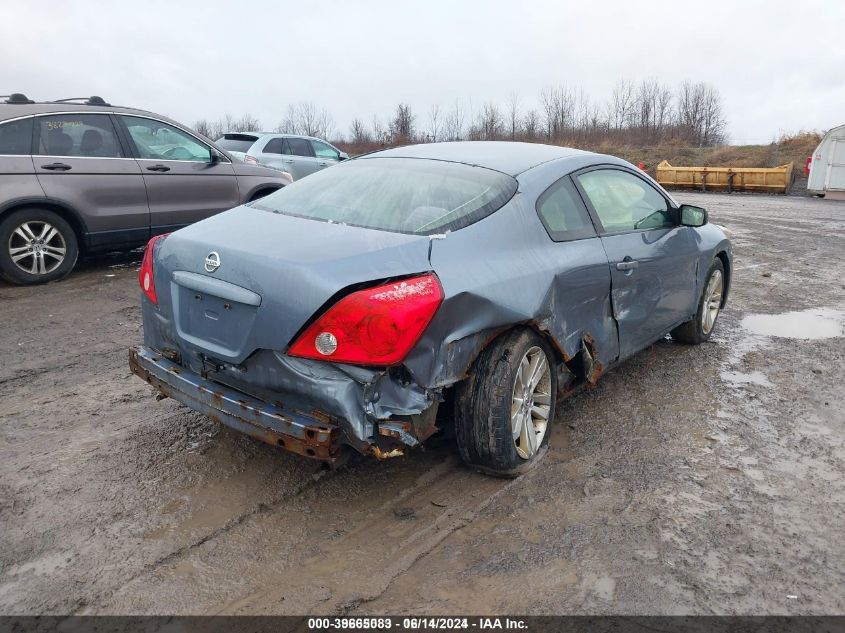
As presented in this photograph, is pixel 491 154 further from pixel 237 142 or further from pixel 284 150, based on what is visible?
pixel 237 142

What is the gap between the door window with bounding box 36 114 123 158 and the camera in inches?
277

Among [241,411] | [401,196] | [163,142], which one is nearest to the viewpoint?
[241,411]

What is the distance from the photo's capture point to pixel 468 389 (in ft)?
10.5

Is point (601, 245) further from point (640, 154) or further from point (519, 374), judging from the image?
point (640, 154)

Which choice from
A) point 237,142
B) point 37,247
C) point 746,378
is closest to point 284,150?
point 237,142

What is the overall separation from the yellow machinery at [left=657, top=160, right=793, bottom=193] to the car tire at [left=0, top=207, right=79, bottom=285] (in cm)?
2360

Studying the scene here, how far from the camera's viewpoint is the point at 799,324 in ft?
21.2

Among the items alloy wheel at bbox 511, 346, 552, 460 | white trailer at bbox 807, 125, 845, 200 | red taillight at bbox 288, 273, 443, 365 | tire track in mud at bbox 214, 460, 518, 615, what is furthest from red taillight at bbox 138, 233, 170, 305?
white trailer at bbox 807, 125, 845, 200

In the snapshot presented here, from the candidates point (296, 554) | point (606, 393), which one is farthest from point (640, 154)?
point (296, 554)

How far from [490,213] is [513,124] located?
175 ft

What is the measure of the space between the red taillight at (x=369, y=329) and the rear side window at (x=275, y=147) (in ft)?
41.3

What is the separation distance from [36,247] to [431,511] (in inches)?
222

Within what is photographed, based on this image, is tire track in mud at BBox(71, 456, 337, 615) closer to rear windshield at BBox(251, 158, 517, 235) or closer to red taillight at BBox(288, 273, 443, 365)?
red taillight at BBox(288, 273, 443, 365)

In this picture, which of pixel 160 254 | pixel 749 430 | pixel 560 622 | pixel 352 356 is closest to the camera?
pixel 560 622
